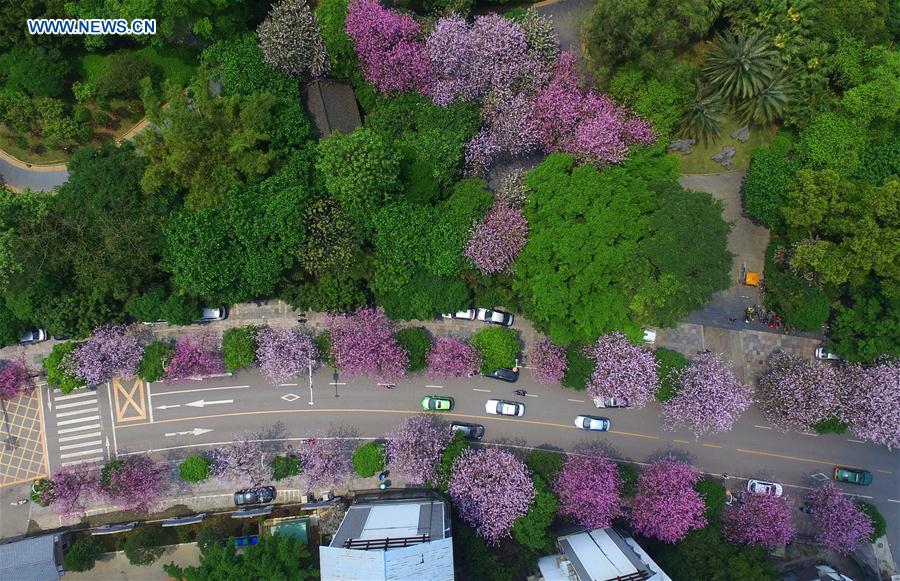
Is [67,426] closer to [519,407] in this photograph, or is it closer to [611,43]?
[519,407]

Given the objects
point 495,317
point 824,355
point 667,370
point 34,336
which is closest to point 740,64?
point 667,370

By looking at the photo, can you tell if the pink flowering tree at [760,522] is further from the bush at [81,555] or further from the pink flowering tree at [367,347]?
the bush at [81,555]

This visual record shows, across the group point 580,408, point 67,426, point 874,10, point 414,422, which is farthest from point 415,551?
point 874,10

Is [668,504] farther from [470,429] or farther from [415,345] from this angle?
[415,345]

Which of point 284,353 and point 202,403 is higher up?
point 284,353

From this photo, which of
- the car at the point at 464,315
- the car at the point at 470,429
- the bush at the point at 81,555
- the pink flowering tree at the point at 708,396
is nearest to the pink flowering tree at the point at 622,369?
the pink flowering tree at the point at 708,396
